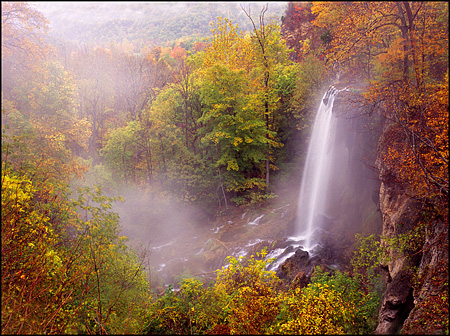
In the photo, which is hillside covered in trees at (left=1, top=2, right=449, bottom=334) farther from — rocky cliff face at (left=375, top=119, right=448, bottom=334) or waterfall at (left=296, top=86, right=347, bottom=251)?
waterfall at (left=296, top=86, right=347, bottom=251)

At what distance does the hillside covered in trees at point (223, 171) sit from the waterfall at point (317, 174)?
54.8 inches

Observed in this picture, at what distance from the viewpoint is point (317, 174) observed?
17.8m

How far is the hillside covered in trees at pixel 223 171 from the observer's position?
17.9 ft

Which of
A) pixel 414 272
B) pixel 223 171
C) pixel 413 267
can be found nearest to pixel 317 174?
pixel 223 171

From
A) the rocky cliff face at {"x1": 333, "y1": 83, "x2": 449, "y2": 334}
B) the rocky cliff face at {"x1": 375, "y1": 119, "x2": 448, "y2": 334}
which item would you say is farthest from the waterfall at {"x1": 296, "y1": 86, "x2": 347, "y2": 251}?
the rocky cliff face at {"x1": 375, "y1": 119, "x2": 448, "y2": 334}

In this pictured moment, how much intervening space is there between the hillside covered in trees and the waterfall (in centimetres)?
139

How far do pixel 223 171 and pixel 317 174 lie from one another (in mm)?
7692

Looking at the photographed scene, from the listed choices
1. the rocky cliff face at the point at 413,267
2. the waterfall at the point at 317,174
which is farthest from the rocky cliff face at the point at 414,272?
the waterfall at the point at 317,174

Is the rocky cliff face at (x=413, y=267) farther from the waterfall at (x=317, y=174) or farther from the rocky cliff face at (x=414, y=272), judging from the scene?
the waterfall at (x=317, y=174)

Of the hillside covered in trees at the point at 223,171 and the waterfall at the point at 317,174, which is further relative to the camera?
the waterfall at the point at 317,174

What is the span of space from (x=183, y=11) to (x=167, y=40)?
9.27 m

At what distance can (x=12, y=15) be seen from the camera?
33.9ft

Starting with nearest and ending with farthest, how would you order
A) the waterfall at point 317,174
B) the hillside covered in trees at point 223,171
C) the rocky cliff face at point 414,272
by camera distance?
the rocky cliff face at point 414,272
the hillside covered in trees at point 223,171
the waterfall at point 317,174

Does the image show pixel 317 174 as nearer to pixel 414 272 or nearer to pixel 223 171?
pixel 223 171
